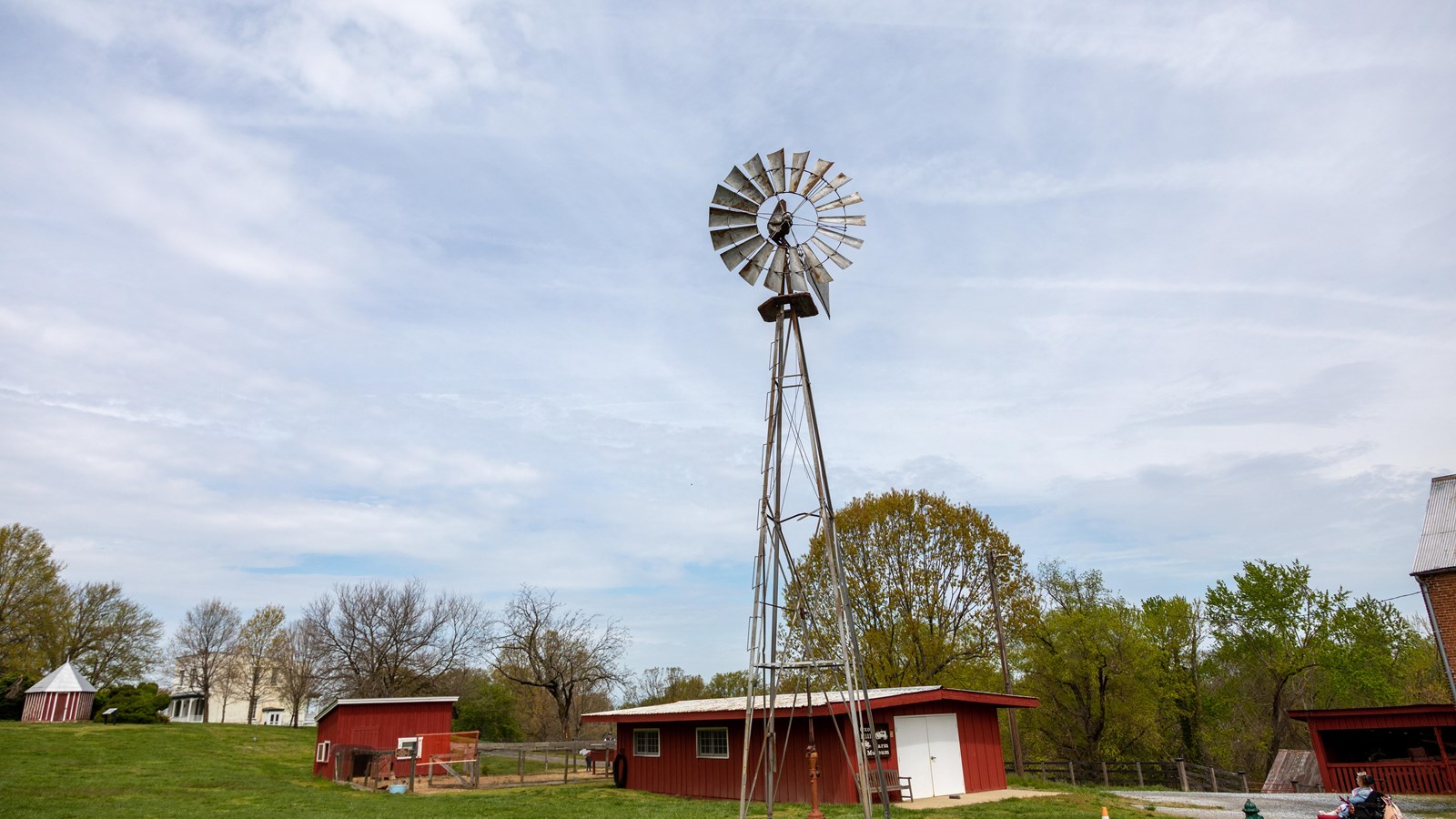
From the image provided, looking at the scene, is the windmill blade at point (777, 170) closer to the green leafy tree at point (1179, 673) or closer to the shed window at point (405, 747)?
the shed window at point (405, 747)

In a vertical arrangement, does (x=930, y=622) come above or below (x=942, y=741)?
above

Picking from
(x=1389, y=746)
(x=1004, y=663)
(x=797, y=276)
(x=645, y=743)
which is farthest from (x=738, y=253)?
(x=1389, y=746)

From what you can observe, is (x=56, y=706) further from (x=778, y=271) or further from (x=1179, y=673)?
(x=1179, y=673)

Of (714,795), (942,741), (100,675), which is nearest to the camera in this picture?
(942,741)

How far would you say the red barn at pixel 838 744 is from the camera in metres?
20.7

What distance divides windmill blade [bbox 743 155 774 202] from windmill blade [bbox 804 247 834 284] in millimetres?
1322

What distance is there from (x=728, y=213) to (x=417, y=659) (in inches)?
1994

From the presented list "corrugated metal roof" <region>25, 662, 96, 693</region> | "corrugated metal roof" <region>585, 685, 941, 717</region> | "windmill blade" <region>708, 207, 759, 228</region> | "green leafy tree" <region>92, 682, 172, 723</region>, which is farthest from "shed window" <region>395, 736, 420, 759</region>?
"corrugated metal roof" <region>25, 662, 96, 693</region>

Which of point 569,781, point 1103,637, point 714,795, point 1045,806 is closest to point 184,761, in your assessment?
point 569,781

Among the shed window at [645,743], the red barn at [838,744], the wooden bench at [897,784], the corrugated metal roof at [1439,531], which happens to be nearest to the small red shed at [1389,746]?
the corrugated metal roof at [1439,531]

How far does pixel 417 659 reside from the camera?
181ft

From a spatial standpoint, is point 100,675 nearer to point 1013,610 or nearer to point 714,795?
point 714,795

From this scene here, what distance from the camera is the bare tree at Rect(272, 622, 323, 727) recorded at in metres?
58.7

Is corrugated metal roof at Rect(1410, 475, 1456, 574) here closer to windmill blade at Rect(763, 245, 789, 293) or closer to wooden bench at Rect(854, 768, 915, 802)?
wooden bench at Rect(854, 768, 915, 802)
